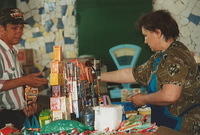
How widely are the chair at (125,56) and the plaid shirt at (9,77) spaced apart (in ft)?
5.14

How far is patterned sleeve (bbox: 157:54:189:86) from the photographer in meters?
2.02

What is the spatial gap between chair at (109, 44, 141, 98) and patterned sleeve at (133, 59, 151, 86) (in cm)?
148

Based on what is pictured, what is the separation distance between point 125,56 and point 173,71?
6.66ft

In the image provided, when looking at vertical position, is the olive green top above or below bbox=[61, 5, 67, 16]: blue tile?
below

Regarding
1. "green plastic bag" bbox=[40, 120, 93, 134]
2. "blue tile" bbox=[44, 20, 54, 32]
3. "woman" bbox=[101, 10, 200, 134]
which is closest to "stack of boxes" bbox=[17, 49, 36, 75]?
"blue tile" bbox=[44, 20, 54, 32]

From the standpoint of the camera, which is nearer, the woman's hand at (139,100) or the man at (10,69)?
the woman's hand at (139,100)

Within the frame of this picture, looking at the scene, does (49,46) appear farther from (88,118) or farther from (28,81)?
(88,118)

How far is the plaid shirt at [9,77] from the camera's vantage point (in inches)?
104

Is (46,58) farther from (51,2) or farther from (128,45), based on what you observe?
(128,45)

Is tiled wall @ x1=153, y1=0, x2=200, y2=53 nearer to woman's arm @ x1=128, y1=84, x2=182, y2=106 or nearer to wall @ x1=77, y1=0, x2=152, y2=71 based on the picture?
wall @ x1=77, y1=0, x2=152, y2=71

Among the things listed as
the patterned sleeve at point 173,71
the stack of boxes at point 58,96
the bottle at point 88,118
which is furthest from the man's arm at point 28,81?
the patterned sleeve at point 173,71

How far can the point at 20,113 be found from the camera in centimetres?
268

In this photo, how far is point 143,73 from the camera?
251cm

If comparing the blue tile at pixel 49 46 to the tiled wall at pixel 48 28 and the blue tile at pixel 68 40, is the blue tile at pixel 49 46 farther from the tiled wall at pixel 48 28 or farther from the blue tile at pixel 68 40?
the blue tile at pixel 68 40
